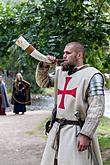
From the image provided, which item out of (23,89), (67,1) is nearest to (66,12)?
(67,1)

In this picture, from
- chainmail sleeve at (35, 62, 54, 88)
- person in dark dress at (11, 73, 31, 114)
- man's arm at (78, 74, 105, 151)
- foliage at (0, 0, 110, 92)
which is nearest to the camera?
man's arm at (78, 74, 105, 151)

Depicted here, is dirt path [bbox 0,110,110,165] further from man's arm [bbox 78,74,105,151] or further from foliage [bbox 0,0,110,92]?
man's arm [bbox 78,74,105,151]

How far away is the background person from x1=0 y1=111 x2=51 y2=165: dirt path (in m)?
3.49

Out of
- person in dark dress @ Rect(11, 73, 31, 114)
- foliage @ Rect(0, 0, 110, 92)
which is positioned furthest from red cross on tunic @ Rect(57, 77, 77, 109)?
person in dark dress @ Rect(11, 73, 31, 114)

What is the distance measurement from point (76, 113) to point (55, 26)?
270cm

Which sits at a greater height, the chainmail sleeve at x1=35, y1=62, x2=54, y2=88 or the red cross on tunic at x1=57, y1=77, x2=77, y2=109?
the chainmail sleeve at x1=35, y1=62, x2=54, y2=88

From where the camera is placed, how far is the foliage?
597 centimetres

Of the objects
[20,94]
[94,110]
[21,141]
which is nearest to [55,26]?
→ [94,110]

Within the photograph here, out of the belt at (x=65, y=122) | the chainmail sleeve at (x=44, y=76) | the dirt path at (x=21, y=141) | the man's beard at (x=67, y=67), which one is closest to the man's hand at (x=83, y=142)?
the belt at (x=65, y=122)

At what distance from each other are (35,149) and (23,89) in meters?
5.83

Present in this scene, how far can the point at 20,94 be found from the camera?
14.2 meters

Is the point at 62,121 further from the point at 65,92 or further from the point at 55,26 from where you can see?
the point at 55,26

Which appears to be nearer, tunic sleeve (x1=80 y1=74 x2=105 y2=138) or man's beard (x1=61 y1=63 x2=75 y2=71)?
tunic sleeve (x1=80 y1=74 x2=105 y2=138)

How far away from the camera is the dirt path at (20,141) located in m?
7.50
